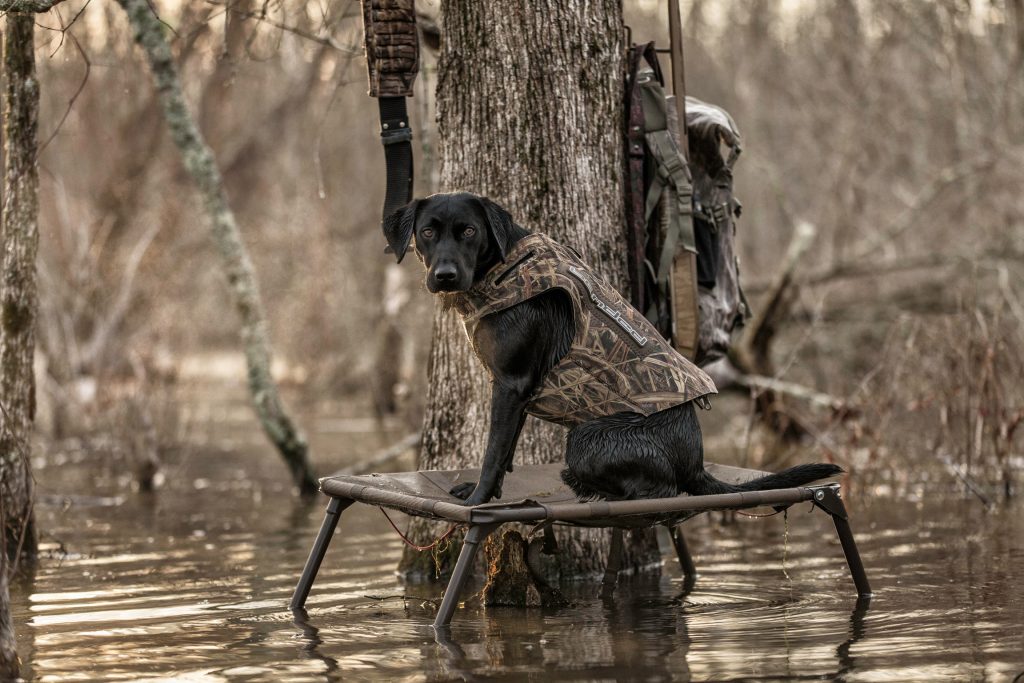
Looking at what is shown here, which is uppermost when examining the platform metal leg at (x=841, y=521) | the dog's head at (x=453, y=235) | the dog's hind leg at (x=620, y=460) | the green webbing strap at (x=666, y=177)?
the green webbing strap at (x=666, y=177)

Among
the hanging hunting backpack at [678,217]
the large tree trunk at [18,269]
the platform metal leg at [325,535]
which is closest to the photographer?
the platform metal leg at [325,535]

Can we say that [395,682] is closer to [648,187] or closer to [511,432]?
[511,432]

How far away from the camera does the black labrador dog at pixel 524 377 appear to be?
4.84 m

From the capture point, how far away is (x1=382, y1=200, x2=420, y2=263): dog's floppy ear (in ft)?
16.1

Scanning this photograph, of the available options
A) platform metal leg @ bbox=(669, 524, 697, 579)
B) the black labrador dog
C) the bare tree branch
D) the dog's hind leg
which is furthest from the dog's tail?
the bare tree branch

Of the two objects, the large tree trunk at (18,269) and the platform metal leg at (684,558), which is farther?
the large tree trunk at (18,269)

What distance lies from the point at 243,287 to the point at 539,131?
14.6 ft

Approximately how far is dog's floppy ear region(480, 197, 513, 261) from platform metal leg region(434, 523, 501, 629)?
1.04 m

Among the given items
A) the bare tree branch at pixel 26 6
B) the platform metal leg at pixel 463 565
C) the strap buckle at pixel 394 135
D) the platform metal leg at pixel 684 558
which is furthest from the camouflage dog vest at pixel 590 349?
the bare tree branch at pixel 26 6

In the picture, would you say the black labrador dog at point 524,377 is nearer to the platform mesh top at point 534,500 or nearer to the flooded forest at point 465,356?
the platform mesh top at point 534,500

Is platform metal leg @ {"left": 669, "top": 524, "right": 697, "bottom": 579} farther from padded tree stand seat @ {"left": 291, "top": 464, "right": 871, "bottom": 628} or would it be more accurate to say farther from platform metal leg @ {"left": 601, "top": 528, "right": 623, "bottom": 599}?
platform metal leg @ {"left": 601, "top": 528, "right": 623, "bottom": 599}

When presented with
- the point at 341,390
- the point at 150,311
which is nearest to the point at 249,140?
the point at 341,390

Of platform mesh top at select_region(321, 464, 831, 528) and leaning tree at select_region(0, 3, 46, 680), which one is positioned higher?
leaning tree at select_region(0, 3, 46, 680)

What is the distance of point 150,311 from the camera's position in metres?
14.6
